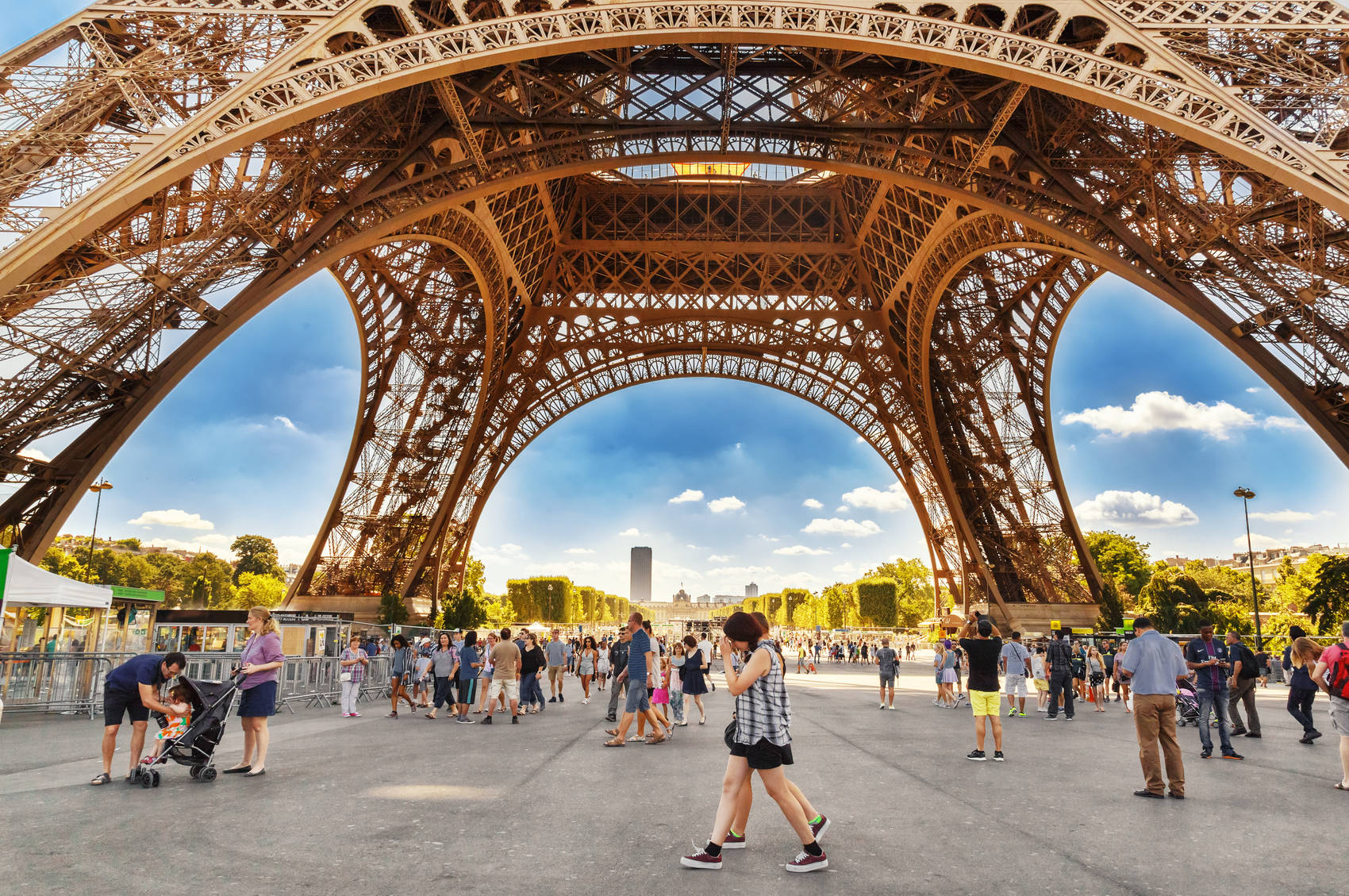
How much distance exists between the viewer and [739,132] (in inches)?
758

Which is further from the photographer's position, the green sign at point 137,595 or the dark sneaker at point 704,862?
the green sign at point 137,595

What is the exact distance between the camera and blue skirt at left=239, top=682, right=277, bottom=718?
26.4 ft

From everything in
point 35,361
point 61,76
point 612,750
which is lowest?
point 612,750

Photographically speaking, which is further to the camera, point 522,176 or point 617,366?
point 617,366

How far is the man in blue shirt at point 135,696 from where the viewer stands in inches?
297

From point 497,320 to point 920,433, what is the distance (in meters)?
18.7

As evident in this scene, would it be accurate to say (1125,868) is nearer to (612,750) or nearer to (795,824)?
(795,824)

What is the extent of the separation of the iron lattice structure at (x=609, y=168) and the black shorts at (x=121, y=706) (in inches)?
299

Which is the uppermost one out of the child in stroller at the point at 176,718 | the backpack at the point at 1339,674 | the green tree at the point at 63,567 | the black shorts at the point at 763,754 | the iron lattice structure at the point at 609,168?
the iron lattice structure at the point at 609,168

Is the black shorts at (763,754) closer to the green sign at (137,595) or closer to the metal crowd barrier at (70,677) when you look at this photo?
the metal crowd barrier at (70,677)

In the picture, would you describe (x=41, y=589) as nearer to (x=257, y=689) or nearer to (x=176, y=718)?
(x=176, y=718)

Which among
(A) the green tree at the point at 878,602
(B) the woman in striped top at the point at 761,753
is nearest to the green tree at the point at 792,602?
(A) the green tree at the point at 878,602

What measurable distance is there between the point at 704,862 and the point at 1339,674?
6587mm

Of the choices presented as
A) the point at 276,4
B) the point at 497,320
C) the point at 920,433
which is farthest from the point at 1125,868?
the point at 920,433
